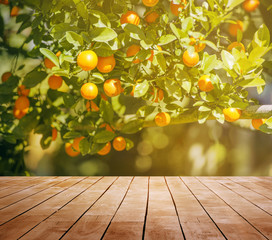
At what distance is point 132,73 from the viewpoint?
4.27 feet

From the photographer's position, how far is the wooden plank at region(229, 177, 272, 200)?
5.27 ft

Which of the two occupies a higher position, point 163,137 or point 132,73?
point 132,73

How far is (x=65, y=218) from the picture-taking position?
1.15 m

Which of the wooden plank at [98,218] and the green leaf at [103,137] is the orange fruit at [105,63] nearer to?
the green leaf at [103,137]

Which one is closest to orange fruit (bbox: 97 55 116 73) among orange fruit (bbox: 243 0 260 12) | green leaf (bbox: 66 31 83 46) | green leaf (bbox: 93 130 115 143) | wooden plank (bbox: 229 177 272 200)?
green leaf (bbox: 66 31 83 46)

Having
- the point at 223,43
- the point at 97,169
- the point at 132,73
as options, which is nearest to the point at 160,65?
the point at 132,73

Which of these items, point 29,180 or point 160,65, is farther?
point 29,180

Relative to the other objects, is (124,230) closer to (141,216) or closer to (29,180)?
(141,216)

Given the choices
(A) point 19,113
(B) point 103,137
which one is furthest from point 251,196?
(A) point 19,113

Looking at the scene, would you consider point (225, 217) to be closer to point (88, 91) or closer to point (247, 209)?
point (247, 209)

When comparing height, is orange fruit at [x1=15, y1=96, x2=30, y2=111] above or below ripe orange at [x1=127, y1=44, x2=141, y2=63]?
below

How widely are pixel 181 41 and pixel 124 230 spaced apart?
0.69 m

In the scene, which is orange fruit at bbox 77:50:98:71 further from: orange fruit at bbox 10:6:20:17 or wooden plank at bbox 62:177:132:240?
orange fruit at bbox 10:6:20:17

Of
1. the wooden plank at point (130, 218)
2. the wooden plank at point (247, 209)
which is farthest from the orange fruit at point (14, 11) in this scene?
the wooden plank at point (247, 209)
